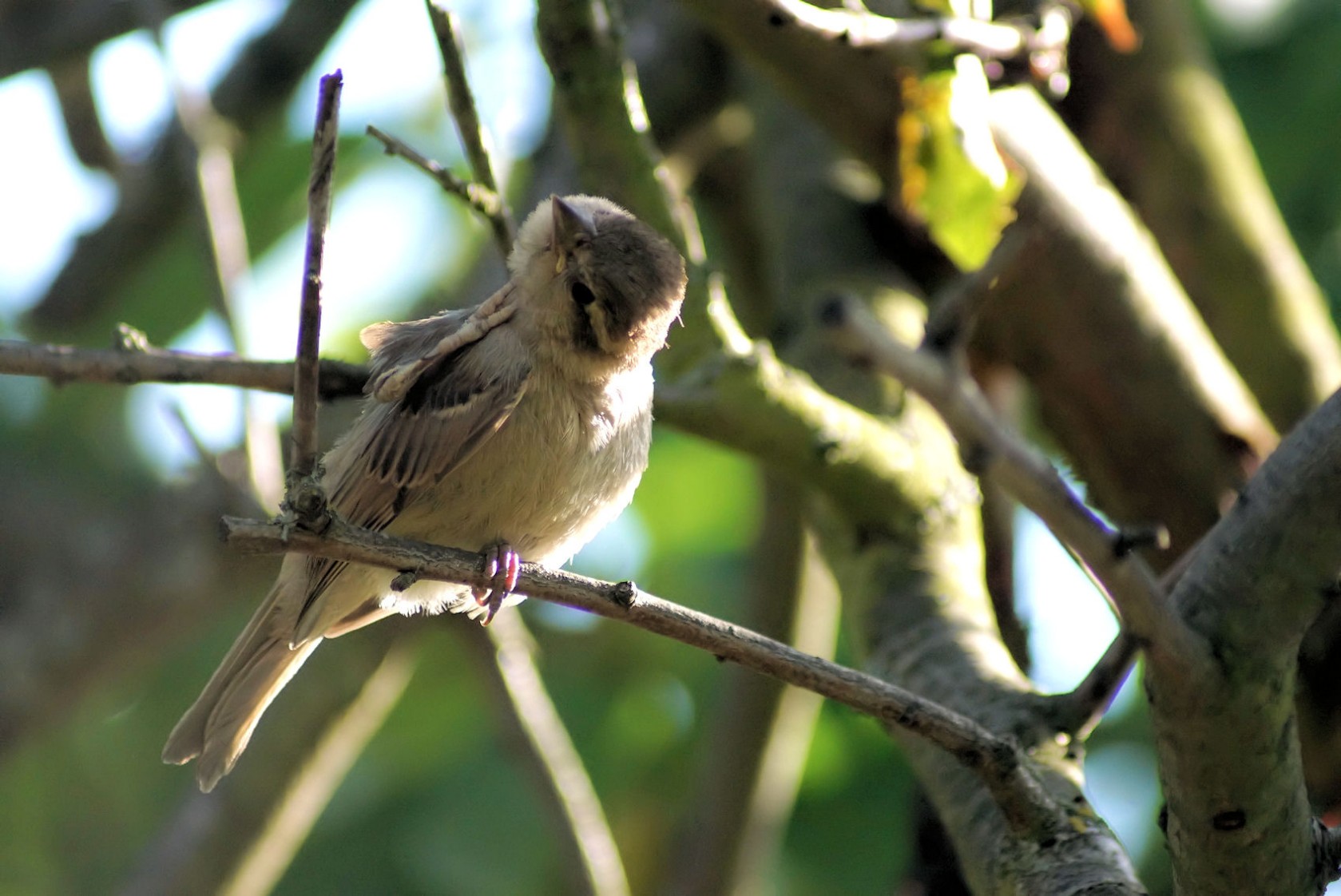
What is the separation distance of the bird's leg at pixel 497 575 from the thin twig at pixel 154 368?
60cm

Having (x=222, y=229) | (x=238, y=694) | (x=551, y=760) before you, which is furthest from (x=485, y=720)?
(x=222, y=229)

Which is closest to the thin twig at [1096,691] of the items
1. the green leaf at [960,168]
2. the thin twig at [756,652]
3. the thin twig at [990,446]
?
the thin twig at [756,652]

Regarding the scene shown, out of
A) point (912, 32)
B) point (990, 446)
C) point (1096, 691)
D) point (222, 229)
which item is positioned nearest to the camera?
point (990, 446)

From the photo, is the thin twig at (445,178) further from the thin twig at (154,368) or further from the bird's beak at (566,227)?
the thin twig at (154,368)

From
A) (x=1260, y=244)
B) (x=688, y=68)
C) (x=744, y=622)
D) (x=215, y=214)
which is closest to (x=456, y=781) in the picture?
(x=744, y=622)

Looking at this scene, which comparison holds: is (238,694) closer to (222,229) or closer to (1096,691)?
(222,229)

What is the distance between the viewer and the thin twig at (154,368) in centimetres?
284

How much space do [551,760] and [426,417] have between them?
1543 millimetres

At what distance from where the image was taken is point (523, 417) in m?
3.63

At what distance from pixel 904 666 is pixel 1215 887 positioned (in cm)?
128

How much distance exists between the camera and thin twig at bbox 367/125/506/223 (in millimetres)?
3252

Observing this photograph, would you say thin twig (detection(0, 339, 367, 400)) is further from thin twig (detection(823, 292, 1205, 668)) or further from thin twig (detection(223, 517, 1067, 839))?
thin twig (detection(823, 292, 1205, 668))

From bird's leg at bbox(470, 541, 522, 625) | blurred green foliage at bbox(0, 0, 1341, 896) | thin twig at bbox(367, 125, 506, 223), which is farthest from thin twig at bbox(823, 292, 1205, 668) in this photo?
blurred green foliage at bbox(0, 0, 1341, 896)

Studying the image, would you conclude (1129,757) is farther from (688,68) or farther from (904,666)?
(688,68)
